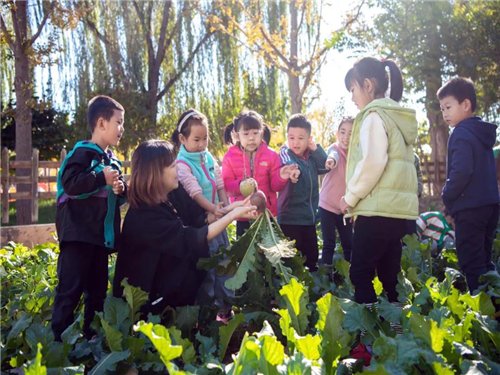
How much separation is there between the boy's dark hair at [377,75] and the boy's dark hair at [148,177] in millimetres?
1112

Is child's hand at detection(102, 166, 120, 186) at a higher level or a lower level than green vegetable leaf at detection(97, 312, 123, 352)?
higher

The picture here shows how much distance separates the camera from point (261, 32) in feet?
30.7

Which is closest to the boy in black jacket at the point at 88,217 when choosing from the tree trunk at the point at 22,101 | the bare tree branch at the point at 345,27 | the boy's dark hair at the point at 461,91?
the boy's dark hair at the point at 461,91

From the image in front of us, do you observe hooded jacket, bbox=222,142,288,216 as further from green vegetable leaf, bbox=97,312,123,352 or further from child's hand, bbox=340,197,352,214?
green vegetable leaf, bbox=97,312,123,352

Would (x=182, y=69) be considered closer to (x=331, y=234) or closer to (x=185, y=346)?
(x=331, y=234)

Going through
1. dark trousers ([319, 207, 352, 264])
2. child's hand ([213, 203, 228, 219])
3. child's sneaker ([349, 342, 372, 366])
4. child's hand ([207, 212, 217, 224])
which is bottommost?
child's sneaker ([349, 342, 372, 366])

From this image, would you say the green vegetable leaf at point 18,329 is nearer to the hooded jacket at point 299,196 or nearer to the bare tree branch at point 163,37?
the hooded jacket at point 299,196

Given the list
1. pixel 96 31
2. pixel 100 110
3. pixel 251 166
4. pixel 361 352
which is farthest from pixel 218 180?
pixel 96 31

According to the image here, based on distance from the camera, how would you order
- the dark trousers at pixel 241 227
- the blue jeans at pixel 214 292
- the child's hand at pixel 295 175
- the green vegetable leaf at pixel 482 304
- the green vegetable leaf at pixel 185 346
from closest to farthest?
1. the green vegetable leaf at pixel 185 346
2. the green vegetable leaf at pixel 482 304
3. the blue jeans at pixel 214 292
4. the child's hand at pixel 295 175
5. the dark trousers at pixel 241 227

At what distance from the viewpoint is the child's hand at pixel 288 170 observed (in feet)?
14.2

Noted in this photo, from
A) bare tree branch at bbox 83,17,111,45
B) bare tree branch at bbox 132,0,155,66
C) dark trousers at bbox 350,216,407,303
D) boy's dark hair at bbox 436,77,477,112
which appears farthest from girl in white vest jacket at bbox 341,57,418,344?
bare tree branch at bbox 132,0,155,66

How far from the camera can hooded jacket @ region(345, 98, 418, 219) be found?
3232 millimetres

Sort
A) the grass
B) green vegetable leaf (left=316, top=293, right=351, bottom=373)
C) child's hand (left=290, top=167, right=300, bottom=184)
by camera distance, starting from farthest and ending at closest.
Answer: the grass → child's hand (left=290, top=167, right=300, bottom=184) → green vegetable leaf (left=316, top=293, right=351, bottom=373)

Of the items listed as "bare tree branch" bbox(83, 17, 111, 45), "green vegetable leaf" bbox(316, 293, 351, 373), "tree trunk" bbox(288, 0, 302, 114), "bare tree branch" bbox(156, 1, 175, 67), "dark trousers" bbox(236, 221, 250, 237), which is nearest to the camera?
"green vegetable leaf" bbox(316, 293, 351, 373)
